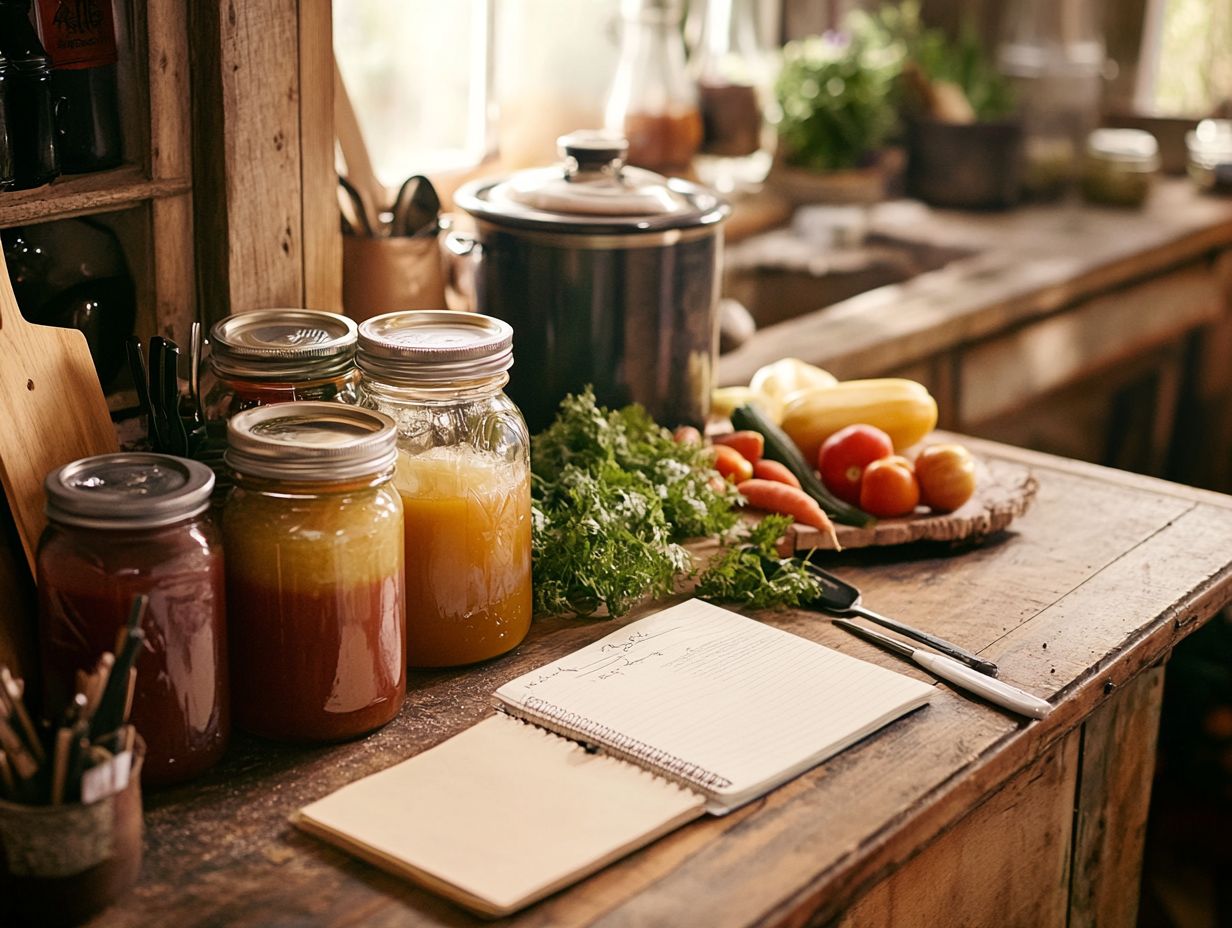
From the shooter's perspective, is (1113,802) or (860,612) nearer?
(860,612)

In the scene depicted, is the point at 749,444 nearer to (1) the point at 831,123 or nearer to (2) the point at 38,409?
(2) the point at 38,409

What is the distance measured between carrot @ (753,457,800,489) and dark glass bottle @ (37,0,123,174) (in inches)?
30.0

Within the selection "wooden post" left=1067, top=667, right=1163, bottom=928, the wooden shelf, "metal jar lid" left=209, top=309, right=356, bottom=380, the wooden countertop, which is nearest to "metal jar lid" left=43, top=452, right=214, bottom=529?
"metal jar lid" left=209, top=309, right=356, bottom=380

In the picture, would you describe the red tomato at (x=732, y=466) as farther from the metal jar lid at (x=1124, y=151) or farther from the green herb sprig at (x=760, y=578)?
the metal jar lid at (x=1124, y=151)

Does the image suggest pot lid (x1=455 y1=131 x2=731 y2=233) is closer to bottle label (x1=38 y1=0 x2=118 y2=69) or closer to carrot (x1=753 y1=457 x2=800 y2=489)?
carrot (x1=753 y1=457 x2=800 y2=489)

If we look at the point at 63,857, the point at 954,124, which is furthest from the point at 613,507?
the point at 954,124

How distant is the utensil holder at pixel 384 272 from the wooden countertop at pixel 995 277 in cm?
63

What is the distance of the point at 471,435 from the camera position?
124 cm

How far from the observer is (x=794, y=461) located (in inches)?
64.1

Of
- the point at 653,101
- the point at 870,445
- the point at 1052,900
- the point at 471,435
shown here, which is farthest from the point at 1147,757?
the point at 653,101

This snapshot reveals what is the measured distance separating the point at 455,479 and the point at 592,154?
0.53 m

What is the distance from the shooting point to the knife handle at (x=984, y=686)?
1.19 meters

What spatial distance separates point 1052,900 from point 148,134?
1.19 metres

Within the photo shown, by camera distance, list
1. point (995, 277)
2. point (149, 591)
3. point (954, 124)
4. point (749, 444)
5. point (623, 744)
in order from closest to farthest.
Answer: point (149, 591)
point (623, 744)
point (749, 444)
point (995, 277)
point (954, 124)
